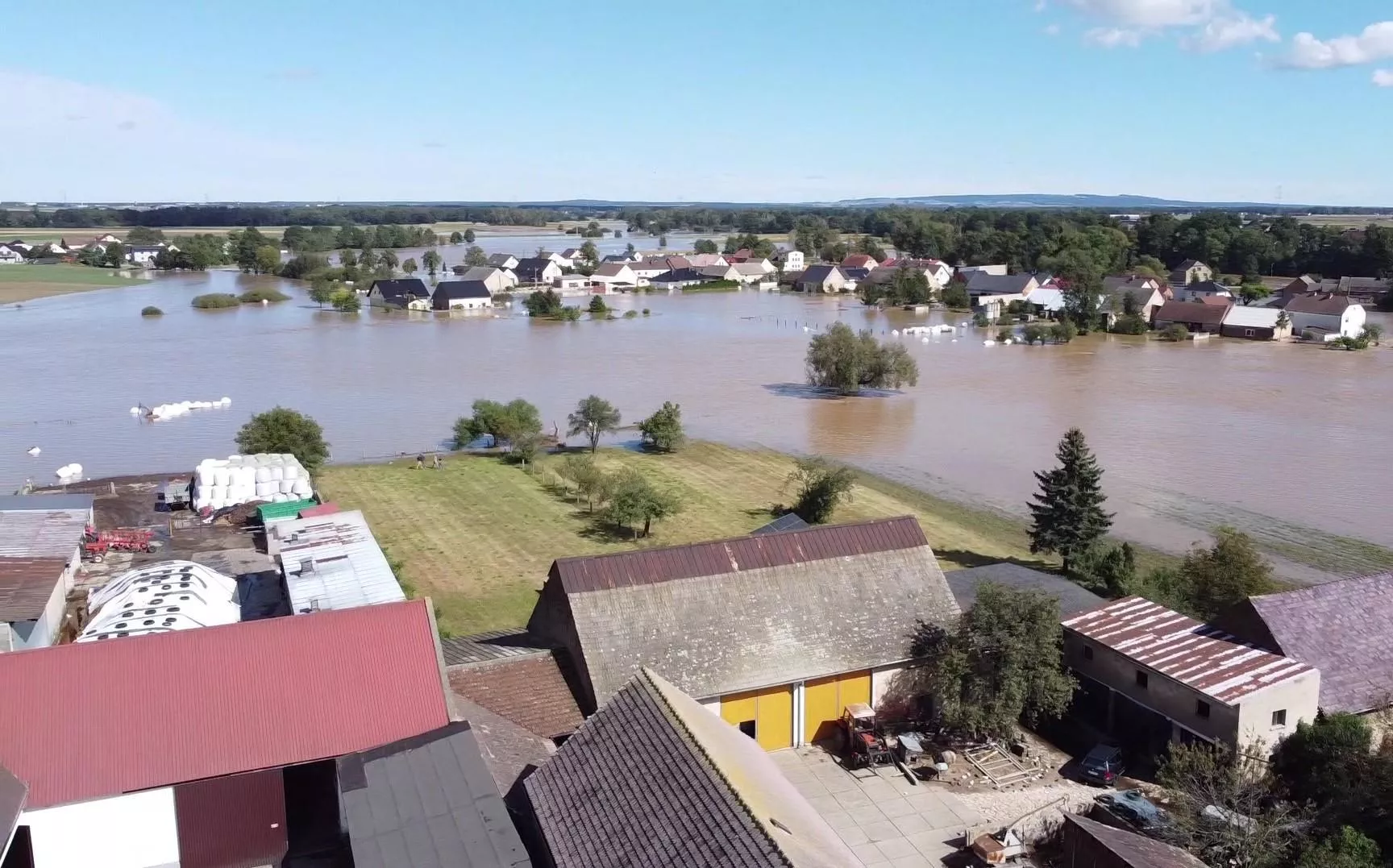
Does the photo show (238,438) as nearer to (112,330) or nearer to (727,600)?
(727,600)

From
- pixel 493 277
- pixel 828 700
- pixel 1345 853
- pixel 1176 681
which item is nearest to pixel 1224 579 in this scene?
pixel 1176 681

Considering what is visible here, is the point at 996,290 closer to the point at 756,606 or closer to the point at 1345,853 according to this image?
the point at 756,606

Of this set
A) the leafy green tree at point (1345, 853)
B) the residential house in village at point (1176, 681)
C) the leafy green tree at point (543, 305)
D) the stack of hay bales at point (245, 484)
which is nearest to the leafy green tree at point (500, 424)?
the stack of hay bales at point (245, 484)

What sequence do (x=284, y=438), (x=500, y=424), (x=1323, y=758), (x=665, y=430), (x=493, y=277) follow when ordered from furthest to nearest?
1. (x=493, y=277)
2. (x=665, y=430)
3. (x=500, y=424)
4. (x=284, y=438)
5. (x=1323, y=758)

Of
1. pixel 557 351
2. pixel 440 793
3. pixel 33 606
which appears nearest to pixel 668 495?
pixel 33 606

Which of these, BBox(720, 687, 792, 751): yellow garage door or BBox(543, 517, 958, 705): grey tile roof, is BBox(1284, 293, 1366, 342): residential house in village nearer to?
BBox(543, 517, 958, 705): grey tile roof

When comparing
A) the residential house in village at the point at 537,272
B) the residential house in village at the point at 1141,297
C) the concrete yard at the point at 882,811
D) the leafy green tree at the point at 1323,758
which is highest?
the residential house in village at the point at 537,272

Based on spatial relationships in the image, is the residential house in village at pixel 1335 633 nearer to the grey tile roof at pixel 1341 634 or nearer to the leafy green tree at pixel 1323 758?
the grey tile roof at pixel 1341 634
